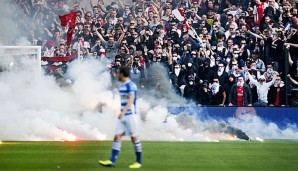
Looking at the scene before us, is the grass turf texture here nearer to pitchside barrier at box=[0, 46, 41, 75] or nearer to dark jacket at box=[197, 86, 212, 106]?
pitchside barrier at box=[0, 46, 41, 75]

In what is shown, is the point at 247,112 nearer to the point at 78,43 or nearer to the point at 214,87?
the point at 214,87

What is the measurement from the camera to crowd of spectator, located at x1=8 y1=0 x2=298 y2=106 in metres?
25.2

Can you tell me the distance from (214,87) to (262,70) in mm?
1838

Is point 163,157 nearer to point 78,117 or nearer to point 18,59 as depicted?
point 78,117

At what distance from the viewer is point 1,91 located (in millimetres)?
23984

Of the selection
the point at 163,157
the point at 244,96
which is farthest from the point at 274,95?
the point at 163,157

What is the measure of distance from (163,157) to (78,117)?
9220mm

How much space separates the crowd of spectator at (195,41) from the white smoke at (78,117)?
113cm

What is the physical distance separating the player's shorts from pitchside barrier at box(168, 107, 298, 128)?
11.0 m

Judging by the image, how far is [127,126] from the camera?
42.6 feet

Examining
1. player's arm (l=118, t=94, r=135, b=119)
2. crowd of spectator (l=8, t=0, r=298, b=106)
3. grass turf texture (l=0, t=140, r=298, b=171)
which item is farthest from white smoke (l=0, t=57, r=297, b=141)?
player's arm (l=118, t=94, r=135, b=119)

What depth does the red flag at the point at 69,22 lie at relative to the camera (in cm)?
2719

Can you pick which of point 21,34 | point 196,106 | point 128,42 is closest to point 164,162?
point 196,106

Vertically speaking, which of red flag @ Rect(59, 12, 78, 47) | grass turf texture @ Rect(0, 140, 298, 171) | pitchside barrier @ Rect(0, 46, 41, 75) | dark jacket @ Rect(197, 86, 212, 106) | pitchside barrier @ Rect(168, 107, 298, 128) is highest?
red flag @ Rect(59, 12, 78, 47)
